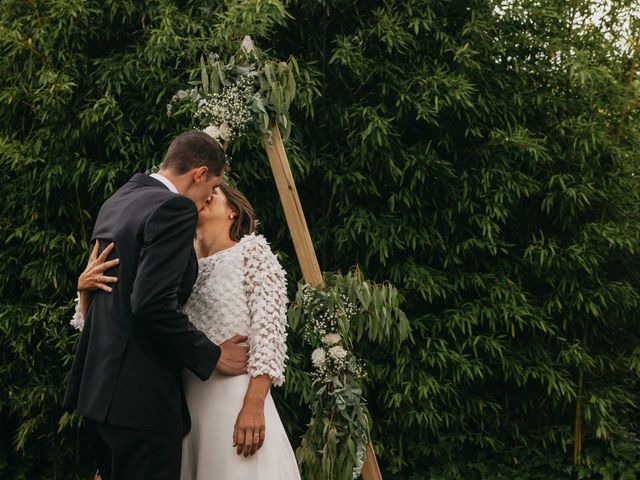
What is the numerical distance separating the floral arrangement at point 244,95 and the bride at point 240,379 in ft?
2.14

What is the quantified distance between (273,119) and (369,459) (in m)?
1.39

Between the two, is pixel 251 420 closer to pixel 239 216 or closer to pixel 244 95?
pixel 239 216

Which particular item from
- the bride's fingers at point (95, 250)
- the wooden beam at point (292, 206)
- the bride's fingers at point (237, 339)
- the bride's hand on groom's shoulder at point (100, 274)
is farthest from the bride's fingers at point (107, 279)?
the wooden beam at point (292, 206)

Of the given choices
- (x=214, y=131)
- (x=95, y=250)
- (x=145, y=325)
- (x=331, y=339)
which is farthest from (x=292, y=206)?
(x=145, y=325)

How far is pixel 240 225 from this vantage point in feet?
8.79

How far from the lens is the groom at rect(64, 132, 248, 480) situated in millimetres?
2178

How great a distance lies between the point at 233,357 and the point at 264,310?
6.8 inches

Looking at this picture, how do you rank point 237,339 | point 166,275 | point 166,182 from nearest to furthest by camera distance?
point 166,275, point 166,182, point 237,339

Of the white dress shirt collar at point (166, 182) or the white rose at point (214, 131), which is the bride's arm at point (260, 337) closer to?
the white dress shirt collar at point (166, 182)

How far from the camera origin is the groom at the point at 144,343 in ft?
7.14

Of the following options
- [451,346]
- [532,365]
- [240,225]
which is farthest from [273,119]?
[532,365]

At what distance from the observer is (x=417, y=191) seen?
4.68 m

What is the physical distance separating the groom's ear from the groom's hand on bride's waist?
1.65ft

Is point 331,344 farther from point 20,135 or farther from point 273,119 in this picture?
point 20,135
